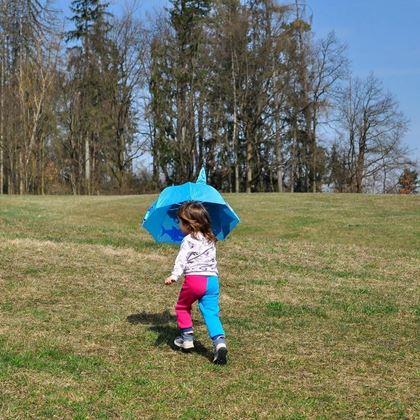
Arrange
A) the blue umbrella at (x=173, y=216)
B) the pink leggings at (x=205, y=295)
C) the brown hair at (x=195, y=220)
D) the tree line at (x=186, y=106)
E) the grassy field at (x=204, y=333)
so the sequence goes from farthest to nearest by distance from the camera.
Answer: the tree line at (x=186, y=106), the blue umbrella at (x=173, y=216), the brown hair at (x=195, y=220), the pink leggings at (x=205, y=295), the grassy field at (x=204, y=333)

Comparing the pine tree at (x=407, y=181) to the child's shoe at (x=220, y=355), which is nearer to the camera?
the child's shoe at (x=220, y=355)

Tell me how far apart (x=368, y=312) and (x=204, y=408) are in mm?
4511

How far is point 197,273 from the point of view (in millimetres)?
5980

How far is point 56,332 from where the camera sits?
654 cm

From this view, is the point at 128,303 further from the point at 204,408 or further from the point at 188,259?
the point at 204,408

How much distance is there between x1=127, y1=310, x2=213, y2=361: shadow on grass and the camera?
6.29 meters

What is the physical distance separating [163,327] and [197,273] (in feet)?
4.74

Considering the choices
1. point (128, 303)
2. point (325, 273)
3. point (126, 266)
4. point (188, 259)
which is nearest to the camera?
point (188, 259)

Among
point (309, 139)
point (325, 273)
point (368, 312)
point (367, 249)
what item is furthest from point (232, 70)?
point (368, 312)

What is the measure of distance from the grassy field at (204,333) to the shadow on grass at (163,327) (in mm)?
28

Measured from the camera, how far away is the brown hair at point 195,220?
19.9ft

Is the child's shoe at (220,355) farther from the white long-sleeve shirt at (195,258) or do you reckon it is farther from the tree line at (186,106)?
the tree line at (186,106)

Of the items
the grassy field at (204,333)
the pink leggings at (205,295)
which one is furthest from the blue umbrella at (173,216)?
the grassy field at (204,333)

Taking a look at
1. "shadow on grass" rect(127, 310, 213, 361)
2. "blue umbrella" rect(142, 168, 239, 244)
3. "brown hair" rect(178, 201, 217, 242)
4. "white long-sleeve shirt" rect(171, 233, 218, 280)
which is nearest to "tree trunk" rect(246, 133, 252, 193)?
"shadow on grass" rect(127, 310, 213, 361)
